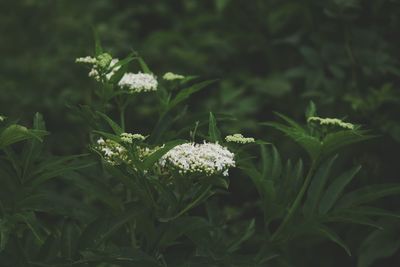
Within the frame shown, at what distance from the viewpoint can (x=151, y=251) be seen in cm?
181

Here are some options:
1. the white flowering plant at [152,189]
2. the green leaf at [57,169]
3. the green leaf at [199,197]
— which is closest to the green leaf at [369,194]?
the white flowering plant at [152,189]

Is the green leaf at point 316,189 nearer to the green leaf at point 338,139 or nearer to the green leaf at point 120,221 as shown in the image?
the green leaf at point 338,139

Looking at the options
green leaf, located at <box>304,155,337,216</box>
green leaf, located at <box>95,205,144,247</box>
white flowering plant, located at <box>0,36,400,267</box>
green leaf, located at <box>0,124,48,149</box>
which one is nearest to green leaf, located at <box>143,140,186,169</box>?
white flowering plant, located at <box>0,36,400,267</box>

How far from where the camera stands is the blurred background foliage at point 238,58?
2928mm

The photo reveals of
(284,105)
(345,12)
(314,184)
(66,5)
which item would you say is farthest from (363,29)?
(66,5)

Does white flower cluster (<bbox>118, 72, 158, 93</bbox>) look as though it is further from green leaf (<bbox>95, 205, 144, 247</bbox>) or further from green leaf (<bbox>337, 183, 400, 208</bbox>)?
green leaf (<bbox>337, 183, 400, 208</bbox>)

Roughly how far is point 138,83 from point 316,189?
64 cm

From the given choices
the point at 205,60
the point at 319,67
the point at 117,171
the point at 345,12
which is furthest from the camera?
the point at 205,60

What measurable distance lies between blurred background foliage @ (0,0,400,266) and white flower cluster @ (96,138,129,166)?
37.0 inches

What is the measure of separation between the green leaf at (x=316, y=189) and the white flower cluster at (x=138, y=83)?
1.88 ft

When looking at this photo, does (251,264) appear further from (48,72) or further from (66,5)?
(66,5)

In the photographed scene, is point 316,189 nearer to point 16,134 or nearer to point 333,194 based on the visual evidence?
point 333,194

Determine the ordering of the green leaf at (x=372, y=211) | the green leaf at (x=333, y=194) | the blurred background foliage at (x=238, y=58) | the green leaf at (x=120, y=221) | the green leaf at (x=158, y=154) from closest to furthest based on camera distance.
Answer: the green leaf at (x=158, y=154), the green leaf at (x=120, y=221), the green leaf at (x=372, y=211), the green leaf at (x=333, y=194), the blurred background foliage at (x=238, y=58)

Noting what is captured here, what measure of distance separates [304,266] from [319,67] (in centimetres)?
96
